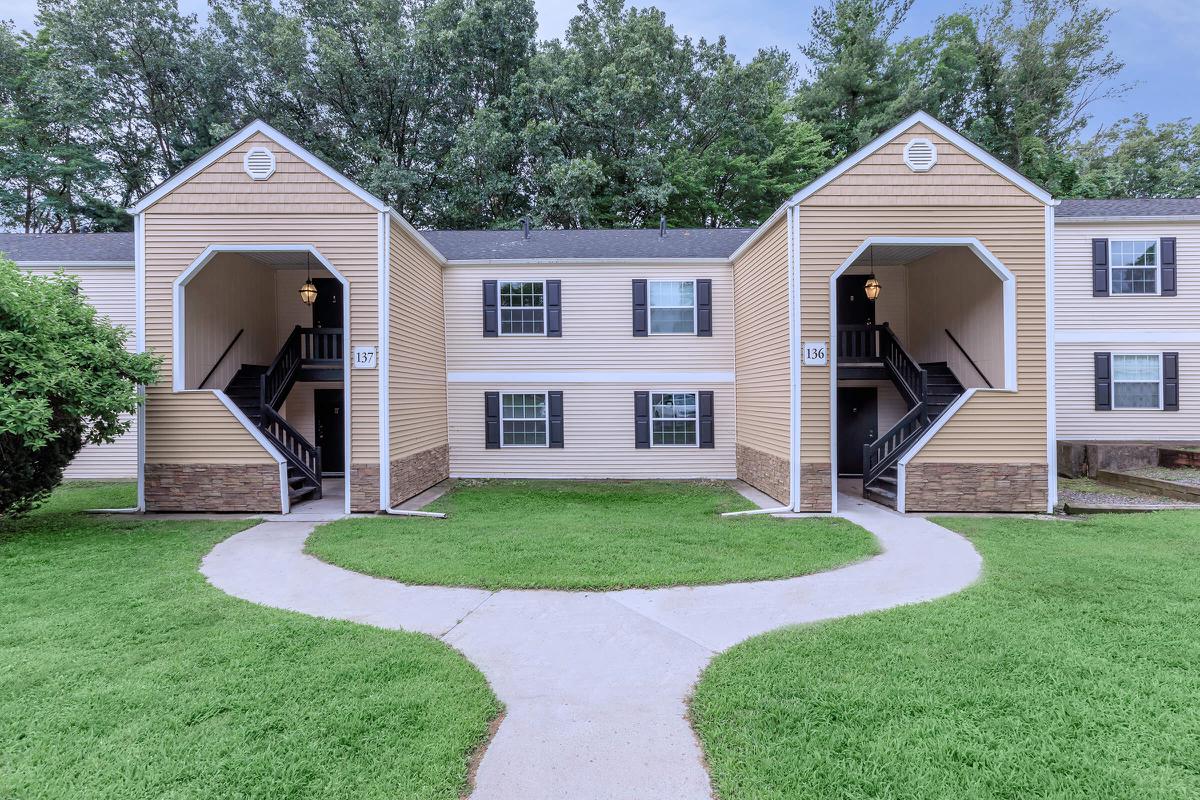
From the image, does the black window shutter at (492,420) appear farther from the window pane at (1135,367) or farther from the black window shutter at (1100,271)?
the window pane at (1135,367)

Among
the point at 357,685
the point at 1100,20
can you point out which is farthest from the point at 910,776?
the point at 1100,20

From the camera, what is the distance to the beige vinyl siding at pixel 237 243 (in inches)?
342

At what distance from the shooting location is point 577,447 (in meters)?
12.1

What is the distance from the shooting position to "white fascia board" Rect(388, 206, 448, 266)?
9030 mm

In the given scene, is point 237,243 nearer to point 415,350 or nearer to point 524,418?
point 415,350

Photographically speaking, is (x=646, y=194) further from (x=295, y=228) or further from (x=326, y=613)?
(x=326, y=613)

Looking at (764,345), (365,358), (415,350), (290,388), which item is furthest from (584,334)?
(290,388)

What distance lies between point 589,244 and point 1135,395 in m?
12.7

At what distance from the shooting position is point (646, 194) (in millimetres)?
20562

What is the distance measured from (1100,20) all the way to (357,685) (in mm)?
34041

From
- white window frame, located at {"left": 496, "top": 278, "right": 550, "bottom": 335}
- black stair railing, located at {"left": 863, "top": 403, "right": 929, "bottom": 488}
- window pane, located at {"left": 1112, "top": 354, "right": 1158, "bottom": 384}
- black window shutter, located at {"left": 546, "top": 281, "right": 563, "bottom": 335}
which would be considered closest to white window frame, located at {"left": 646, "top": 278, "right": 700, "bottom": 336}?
black window shutter, located at {"left": 546, "top": 281, "right": 563, "bottom": 335}


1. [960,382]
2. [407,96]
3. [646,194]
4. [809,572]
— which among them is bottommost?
[809,572]

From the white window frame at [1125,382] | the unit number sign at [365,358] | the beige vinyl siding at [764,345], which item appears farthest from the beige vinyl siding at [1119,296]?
the unit number sign at [365,358]

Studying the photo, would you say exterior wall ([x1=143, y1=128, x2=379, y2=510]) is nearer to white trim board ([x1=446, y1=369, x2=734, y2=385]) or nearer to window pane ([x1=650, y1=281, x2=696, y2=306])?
white trim board ([x1=446, y1=369, x2=734, y2=385])
